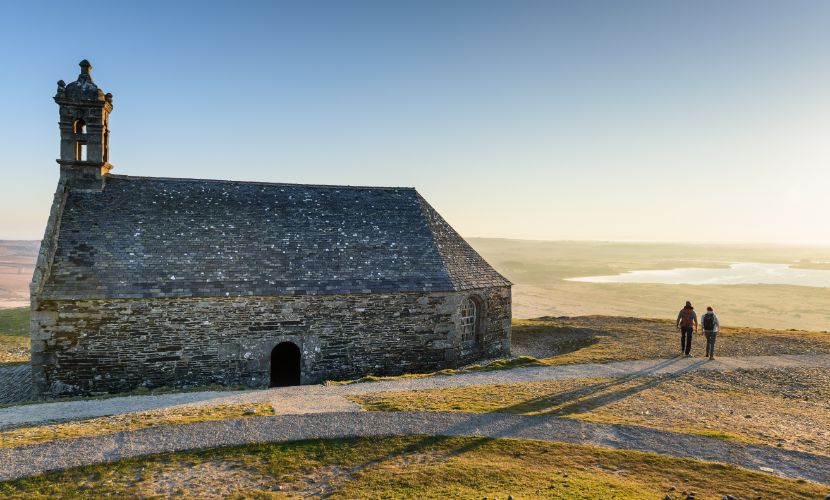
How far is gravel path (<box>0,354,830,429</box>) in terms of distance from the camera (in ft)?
42.1

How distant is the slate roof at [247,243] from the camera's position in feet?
59.1

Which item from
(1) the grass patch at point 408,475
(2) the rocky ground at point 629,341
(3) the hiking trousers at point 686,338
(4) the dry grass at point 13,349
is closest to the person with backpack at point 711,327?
(3) the hiking trousers at point 686,338

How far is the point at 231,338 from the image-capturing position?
18266mm

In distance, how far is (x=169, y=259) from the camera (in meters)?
18.8

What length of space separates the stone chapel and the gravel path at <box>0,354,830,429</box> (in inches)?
116

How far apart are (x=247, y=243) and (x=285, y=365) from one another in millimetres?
5668

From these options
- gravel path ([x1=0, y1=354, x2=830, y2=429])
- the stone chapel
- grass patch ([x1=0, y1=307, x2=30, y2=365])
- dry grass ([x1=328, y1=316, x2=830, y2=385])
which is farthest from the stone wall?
grass patch ([x1=0, y1=307, x2=30, y2=365])

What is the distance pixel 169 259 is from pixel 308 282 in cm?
544

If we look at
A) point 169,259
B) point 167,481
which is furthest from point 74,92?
point 167,481

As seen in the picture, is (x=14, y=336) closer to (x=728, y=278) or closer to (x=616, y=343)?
(x=616, y=343)

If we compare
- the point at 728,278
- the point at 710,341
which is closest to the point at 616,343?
Result: the point at 710,341

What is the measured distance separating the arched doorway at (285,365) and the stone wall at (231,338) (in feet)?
4.28

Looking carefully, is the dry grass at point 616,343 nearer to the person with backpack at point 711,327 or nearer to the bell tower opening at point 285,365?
the person with backpack at point 711,327

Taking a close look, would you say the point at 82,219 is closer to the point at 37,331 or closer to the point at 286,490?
the point at 37,331
